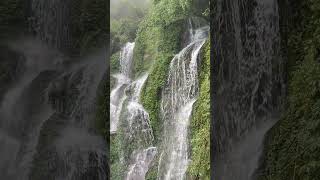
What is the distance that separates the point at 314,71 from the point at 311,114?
0.23 m

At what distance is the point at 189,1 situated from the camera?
29.7ft

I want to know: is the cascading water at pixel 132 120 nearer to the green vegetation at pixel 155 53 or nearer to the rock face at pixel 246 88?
the green vegetation at pixel 155 53

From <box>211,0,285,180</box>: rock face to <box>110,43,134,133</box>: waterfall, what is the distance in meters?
6.41

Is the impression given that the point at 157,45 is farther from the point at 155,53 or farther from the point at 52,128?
the point at 52,128

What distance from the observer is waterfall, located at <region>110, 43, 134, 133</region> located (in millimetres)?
9028

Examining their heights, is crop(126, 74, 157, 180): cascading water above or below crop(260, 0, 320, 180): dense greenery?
below

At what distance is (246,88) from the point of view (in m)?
2.60

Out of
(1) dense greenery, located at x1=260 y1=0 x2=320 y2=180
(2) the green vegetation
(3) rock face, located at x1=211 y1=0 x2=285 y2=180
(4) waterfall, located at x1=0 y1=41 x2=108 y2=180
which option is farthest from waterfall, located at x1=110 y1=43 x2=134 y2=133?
(1) dense greenery, located at x1=260 y1=0 x2=320 y2=180

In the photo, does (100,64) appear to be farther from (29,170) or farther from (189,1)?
(189,1)

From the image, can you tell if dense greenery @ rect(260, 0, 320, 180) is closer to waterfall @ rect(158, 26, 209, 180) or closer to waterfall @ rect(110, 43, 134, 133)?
waterfall @ rect(158, 26, 209, 180)

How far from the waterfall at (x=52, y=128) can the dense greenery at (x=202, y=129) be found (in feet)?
16.8

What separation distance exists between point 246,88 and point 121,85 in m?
6.93

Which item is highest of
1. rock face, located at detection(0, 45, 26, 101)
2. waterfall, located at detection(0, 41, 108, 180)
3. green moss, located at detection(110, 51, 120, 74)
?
green moss, located at detection(110, 51, 120, 74)

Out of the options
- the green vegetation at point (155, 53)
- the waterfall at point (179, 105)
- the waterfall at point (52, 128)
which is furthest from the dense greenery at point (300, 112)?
the waterfall at point (179, 105)
